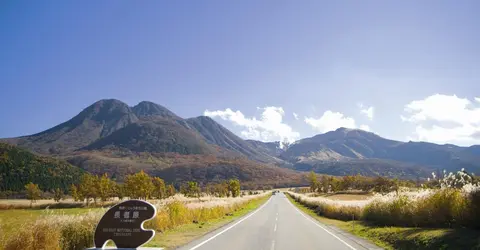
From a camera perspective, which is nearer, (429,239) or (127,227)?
(127,227)

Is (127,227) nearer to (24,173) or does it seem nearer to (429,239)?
(429,239)

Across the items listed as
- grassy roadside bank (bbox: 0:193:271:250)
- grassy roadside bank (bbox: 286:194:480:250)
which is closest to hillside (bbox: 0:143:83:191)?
grassy roadside bank (bbox: 0:193:271:250)

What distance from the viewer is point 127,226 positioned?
11.3 m

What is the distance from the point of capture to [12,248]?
1098 centimetres

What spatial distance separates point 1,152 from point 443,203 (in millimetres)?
220187

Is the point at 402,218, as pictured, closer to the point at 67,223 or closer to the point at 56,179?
the point at 67,223

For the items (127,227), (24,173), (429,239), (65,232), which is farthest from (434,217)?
(24,173)

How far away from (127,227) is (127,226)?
0.10ft

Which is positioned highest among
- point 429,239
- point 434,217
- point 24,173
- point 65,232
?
point 24,173

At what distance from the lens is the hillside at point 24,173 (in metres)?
166

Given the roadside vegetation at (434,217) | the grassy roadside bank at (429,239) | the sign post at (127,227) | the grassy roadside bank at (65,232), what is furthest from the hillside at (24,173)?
the grassy roadside bank at (429,239)

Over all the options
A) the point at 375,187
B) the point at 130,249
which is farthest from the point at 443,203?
the point at 375,187

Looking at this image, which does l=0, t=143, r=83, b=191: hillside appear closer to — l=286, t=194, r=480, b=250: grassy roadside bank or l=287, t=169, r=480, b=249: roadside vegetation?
l=287, t=169, r=480, b=249: roadside vegetation

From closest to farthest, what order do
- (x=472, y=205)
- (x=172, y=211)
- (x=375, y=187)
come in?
(x=472, y=205) → (x=172, y=211) → (x=375, y=187)
